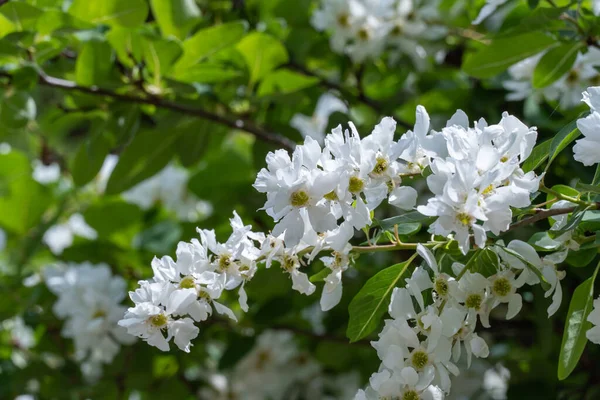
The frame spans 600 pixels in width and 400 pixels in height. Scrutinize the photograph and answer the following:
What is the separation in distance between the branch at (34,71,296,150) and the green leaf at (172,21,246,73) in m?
0.07

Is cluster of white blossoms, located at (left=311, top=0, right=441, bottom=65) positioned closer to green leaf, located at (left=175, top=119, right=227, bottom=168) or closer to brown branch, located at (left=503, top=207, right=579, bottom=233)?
green leaf, located at (left=175, top=119, right=227, bottom=168)

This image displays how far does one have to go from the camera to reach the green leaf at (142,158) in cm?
149

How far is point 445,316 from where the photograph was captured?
75 cm

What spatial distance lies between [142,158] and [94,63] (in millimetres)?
234

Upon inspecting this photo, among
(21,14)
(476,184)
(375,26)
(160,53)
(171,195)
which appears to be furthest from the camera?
(171,195)

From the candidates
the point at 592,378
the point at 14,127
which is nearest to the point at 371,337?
the point at 592,378

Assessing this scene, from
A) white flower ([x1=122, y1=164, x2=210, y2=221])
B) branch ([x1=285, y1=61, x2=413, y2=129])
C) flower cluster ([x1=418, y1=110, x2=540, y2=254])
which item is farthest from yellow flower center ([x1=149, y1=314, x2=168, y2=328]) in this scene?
white flower ([x1=122, y1=164, x2=210, y2=221])

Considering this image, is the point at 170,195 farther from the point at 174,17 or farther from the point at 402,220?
the point at 402,220

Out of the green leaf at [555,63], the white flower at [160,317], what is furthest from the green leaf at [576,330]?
the green leaf at [555,63]

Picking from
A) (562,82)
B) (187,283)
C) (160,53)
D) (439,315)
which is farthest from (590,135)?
(160,53)

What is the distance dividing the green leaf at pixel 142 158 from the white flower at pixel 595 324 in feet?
3.07

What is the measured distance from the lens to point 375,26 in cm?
169

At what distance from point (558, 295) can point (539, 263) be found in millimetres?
40

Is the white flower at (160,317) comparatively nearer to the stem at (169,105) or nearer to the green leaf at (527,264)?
the green leaf at (527,264)
